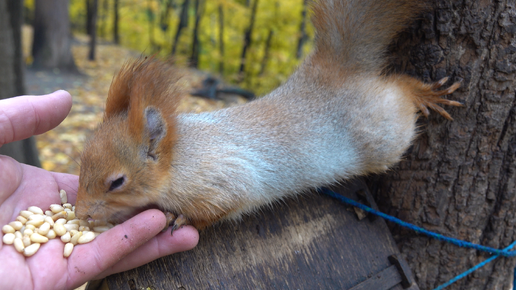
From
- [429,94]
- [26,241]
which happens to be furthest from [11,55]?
[429,94]

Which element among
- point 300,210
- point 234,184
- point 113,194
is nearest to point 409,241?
point 300,210

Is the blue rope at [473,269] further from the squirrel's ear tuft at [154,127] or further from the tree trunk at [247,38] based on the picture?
the tree trunk at [247,38]

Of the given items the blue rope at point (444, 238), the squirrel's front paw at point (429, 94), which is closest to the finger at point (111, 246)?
the blue rope at point (444, 238)

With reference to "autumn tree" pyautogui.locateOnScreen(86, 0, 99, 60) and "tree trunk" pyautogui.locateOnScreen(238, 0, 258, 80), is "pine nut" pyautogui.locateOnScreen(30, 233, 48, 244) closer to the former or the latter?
"tree trunk" pyautogui.locateOnScreen(238, 0, 258, 80)

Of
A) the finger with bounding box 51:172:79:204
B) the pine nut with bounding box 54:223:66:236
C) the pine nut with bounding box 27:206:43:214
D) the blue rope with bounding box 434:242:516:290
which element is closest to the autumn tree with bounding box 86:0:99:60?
the finger with bounding box 51:172:79:204

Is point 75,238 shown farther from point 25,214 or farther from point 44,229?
point 25,214
